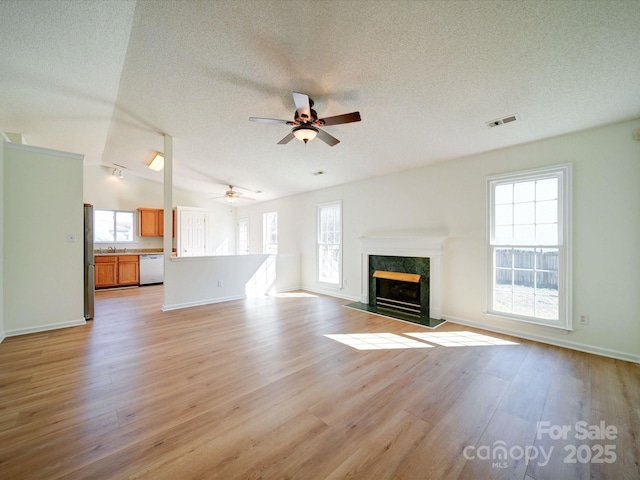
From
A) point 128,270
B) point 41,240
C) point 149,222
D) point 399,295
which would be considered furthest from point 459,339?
point 149,222

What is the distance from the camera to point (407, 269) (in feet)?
15.1

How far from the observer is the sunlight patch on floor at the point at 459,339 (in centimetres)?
323

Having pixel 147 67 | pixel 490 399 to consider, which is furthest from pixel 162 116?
pixel 490 399

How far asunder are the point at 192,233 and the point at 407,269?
7076 millimetres

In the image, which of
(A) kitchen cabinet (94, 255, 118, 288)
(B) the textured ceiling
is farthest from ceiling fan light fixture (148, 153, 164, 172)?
(A) kitchen cabinet (94, 255, 118, 288)

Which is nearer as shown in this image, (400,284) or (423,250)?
(423,250)

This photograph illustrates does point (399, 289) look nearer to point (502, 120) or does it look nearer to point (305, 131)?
point (502, 120)

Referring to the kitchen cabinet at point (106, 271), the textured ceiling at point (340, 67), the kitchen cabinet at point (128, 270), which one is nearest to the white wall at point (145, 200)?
the kitchen cabinet at point (128, 270)

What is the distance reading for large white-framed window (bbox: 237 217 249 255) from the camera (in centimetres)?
910

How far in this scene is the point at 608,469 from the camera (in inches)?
57.6

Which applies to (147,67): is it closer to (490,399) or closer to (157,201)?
(490,399)

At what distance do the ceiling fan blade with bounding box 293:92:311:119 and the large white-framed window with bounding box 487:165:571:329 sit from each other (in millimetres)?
2843

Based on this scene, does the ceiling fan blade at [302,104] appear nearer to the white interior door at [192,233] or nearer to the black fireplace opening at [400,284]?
the black fireplace opening at [400,284]

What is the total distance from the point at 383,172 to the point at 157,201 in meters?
7.25
